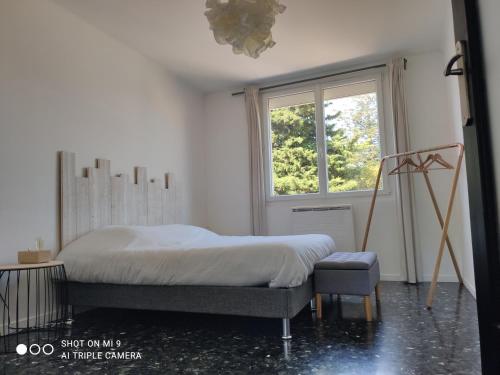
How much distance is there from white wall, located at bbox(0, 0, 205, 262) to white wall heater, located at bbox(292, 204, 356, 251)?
1788 mm

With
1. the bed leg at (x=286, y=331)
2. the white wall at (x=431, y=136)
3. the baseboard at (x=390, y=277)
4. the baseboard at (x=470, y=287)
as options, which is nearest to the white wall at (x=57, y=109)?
the bed leg at (x=286, y=331)

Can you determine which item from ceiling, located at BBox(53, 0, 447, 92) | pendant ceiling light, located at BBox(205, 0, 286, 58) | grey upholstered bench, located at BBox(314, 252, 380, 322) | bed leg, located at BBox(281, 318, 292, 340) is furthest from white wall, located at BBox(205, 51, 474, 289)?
pendant ceiling light, located at BBox(205, 0, 286, 58)

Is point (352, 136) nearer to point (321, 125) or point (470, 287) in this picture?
point (321, 125)

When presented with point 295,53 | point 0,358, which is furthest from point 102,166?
point 295,53

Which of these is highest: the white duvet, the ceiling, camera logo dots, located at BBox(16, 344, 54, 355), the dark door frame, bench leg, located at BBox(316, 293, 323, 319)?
the ceiling

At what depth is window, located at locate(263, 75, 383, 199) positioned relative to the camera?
15.5 feet

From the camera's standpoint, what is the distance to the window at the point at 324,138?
4.72 metres

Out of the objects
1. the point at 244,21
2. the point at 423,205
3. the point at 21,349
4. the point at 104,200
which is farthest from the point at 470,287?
the point at 21,349

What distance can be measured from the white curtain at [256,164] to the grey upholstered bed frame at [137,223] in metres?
1.15

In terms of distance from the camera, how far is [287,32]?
3820mm

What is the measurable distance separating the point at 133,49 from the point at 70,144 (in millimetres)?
1460

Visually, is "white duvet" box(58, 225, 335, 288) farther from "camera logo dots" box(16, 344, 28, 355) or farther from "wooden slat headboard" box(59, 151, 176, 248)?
"camera logo dots" box(16, 344, 28, 355)

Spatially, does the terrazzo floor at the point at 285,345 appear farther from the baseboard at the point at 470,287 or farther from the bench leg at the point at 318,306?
the baseboard at the point at 470,287

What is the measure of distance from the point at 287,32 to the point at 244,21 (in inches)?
71.1
